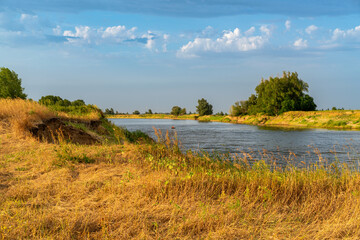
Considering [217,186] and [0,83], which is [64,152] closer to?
[217,186]

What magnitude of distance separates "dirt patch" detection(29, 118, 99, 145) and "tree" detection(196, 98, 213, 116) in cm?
12044

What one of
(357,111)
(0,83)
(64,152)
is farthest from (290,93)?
(64,152)

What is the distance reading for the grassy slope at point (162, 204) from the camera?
4.77 metres

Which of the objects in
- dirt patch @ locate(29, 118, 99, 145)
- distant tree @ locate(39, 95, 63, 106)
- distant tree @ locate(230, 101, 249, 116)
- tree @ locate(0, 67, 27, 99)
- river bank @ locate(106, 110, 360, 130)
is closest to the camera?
dirt patch @ locate(29, 118, 99, 145)

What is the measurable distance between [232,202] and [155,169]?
262 centimetres

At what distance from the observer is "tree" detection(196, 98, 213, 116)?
450 ft

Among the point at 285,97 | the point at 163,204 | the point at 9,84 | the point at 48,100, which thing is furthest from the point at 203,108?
the point at 163,204

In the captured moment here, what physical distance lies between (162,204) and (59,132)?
1186cm

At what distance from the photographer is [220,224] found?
5.01 meters

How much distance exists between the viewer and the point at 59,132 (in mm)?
15711

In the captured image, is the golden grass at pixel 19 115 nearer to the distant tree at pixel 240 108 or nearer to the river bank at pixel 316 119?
the river bank at pixel 316 119

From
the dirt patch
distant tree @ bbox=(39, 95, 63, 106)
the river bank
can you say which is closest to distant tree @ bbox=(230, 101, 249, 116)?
the river bank

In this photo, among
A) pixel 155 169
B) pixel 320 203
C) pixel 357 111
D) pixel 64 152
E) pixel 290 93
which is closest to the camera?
pixel 320 203

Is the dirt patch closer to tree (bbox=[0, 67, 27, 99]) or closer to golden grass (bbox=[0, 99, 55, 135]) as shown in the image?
golden grass (bbox=[0, 99, 55, 135])
